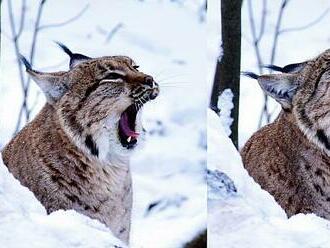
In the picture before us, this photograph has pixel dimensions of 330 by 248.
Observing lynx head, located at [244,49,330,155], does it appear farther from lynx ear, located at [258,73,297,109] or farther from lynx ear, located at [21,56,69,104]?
lynx ear, located at [21,56,69,104]

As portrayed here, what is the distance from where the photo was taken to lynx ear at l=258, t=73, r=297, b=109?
2.62 metres

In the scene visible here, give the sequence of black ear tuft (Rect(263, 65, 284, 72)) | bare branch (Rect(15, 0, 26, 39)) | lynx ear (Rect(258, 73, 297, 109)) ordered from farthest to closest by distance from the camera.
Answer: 1. bare branch (Rect(15, 0, 26, 39))
2. black ear tuft (Rect(263, 65, 284, 72))
3. lynx ear (Rect(258, 73, 297, 109))

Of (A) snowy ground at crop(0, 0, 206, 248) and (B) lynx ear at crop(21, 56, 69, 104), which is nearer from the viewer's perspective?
(B) lynx ear at crop(21, 56, 69, 104)

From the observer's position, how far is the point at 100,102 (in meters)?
2.68

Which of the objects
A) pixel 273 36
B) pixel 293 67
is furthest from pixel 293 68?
pixel 273 36

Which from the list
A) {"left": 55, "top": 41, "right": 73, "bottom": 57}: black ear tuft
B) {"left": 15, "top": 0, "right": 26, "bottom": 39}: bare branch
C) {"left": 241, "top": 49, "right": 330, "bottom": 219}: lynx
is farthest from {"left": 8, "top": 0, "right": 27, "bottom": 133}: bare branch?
{"left": 241, "top": 49, "right": 330, "bottom": 219}: lynx

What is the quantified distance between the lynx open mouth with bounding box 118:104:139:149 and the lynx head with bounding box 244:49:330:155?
0.41 meters

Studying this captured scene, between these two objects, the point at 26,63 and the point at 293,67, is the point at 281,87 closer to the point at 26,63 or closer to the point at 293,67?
the point at 293,67

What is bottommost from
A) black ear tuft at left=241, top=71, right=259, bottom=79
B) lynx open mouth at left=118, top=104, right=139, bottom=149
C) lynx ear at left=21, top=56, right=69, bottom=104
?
lynx open mouth at left=118, top=104, right=139, bottom=149

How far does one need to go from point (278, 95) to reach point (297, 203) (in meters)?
0.35

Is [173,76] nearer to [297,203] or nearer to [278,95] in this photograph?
[278,95]

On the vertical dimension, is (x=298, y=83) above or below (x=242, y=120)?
above

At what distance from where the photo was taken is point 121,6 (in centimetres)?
287

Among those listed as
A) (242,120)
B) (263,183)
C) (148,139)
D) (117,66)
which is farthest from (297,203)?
(117,66)
